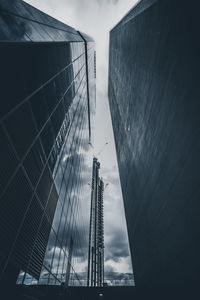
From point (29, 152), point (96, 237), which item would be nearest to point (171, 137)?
point (29, 152)

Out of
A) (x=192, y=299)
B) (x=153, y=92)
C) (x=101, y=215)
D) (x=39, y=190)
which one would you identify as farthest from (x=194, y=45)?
(x=101, y=215)

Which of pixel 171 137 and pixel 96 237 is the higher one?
pixel 96 237

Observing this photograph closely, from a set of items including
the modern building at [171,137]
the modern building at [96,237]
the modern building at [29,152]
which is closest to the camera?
the modern building at [29,152]

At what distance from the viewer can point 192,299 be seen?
30.3ft

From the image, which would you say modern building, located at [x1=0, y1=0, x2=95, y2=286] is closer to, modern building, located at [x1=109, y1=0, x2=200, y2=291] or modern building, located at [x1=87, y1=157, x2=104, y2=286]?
modern building, located at [x1=109, y1=0, x2=200, y2=291]

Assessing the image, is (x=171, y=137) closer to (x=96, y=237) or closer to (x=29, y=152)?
(x=29, y=152)

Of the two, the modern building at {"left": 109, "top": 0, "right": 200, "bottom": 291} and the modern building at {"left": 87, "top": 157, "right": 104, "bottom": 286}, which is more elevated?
the modern building at {"left": 87, "top": 157, "right": 104, "bottom": 286}

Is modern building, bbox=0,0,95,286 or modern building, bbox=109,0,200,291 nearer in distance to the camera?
modern building, bbox=0,0,95,286

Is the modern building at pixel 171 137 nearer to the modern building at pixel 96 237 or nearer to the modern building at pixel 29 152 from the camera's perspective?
the modern building at pixel 29 152

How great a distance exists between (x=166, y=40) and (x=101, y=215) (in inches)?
3583

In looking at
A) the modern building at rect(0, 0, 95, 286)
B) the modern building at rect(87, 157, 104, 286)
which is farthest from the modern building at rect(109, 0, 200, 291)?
the modern building at rect(87, 157, 104, 286)

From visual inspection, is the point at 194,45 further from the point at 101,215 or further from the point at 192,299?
the point at 101,215

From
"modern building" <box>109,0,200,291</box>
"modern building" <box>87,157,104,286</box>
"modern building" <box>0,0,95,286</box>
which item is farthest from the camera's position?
"modern building" <box>87,157,104,286</box>

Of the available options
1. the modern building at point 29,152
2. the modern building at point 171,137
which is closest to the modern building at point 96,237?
the modern building at point 171,137
